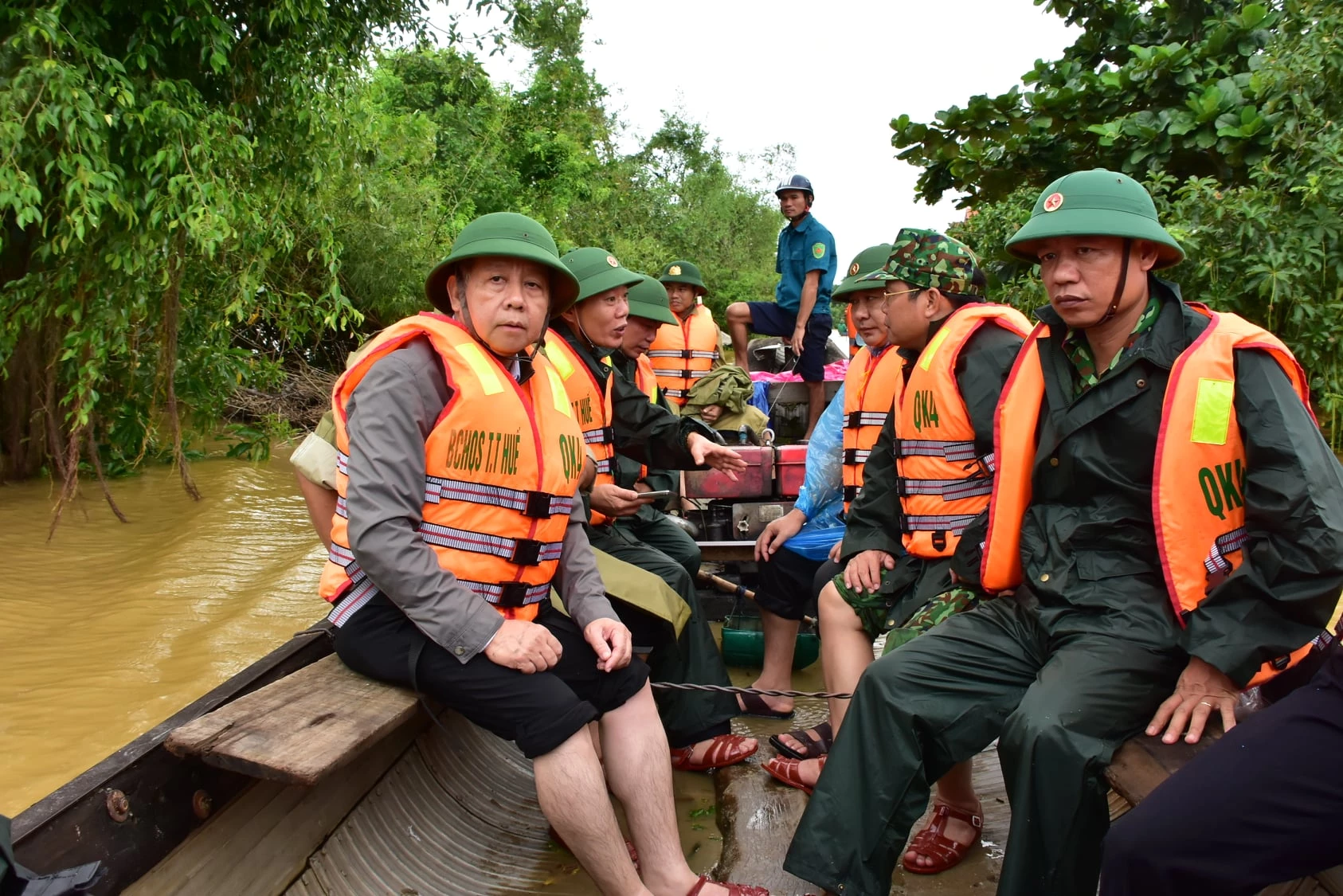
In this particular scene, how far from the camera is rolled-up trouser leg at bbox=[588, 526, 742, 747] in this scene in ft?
11.1

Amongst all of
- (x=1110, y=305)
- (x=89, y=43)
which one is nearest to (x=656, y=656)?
(x=1110, y=305)

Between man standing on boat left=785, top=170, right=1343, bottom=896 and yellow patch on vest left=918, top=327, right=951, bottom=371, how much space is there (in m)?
0.41

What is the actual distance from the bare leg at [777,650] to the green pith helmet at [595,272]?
4.71 ft

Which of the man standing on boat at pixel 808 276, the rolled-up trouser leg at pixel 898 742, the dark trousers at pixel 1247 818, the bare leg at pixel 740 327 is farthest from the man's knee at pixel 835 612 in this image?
the bare leg at pixel 740 327

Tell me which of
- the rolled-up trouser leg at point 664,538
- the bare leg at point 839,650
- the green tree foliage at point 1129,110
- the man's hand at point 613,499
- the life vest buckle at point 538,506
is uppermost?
the green tree foliage at point 1129,110

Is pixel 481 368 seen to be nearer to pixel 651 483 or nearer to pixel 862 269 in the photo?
pixel 862 269

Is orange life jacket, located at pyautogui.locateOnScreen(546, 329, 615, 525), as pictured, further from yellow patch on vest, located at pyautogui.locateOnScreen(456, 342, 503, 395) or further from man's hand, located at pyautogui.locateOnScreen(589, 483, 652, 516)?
yellow patch on vest, located at pyautogui.locateOnScreen(456, 342, 503, 395)

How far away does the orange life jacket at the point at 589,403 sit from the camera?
352cm

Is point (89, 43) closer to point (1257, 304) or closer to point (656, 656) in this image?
point (656, 656)

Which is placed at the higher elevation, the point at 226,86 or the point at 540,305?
the point at 226,86

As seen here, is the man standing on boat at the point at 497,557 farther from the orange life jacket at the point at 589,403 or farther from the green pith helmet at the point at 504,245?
the orange life jacket at the point at 589,403

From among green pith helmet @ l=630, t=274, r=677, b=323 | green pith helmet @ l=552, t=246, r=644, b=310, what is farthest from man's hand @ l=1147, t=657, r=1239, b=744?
green pith helmet @ l=630, t=274, r=677, b=323

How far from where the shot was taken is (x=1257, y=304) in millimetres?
5352

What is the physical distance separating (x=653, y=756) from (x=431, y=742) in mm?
958
